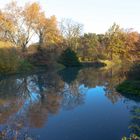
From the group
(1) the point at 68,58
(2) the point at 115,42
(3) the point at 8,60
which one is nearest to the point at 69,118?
→ (3) the point at 8,60

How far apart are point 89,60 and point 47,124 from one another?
58616 millimetres

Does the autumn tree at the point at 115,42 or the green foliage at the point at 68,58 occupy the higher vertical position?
the autumn tree at the point at 115,42

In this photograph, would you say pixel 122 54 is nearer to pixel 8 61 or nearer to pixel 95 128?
pixel 8 61

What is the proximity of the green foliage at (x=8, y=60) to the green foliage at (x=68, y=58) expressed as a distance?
17701 mm

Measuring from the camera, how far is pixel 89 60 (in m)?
70.5

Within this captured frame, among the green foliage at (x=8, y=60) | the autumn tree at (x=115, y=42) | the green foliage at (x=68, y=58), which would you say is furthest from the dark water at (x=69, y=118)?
the autumn tree at (x=115, y=42)

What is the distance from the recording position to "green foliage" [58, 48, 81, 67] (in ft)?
189

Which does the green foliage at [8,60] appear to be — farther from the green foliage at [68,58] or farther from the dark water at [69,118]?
the dark water at [69,118]

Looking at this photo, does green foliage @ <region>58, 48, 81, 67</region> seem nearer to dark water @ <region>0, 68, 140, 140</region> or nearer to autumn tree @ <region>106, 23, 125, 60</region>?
autumn tree @ <region>106, 23, 125, 60</region>

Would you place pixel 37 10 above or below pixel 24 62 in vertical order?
above

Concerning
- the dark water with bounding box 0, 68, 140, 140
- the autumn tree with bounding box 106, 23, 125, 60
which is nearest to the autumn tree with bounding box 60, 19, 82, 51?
the autumn tree with bounding box 106, 23, 125, 60

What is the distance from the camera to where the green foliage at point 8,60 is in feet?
126

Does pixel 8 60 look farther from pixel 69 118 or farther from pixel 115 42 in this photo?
pixel 115 42

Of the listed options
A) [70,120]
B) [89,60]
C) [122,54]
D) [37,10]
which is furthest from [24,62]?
[122,54]
